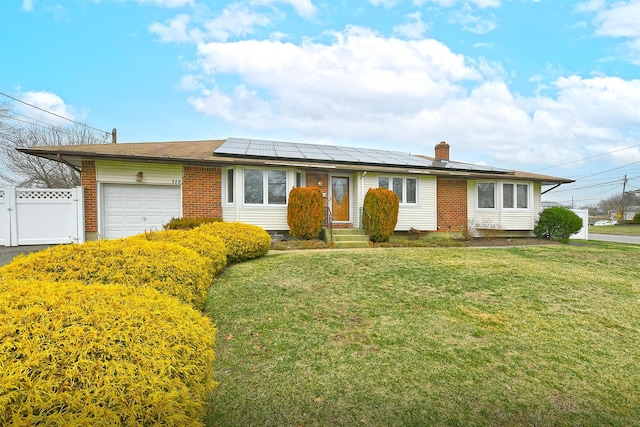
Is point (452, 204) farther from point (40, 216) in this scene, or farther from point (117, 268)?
point (40, 216)

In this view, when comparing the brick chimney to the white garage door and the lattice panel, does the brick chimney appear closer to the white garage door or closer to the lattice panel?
the white garage door

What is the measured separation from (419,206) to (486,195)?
363 centimetres

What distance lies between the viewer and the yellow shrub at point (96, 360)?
1399 millimetres

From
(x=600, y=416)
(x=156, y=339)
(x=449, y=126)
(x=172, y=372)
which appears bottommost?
(x=600, y=416)

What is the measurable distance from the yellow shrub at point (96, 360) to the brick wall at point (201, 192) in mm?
9540

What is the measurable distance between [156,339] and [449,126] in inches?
913

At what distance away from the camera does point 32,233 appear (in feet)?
30.2

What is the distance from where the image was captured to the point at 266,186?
11766 millimetres

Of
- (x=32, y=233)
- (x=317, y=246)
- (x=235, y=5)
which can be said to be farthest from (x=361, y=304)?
(x=32, y=233)

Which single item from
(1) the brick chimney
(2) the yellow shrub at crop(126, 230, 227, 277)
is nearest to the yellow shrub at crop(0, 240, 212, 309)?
(2) the yellow shrub at crop(126, 230, 227, 277)

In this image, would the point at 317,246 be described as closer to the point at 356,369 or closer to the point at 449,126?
the point at 356,369

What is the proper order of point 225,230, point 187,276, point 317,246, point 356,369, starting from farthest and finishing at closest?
point 317,246, point 225,230, point 187,276, point 356,369

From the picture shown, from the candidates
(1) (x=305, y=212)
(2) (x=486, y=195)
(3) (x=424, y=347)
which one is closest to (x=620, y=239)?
(2) (x=486, y=195)

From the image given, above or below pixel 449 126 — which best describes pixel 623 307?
below
